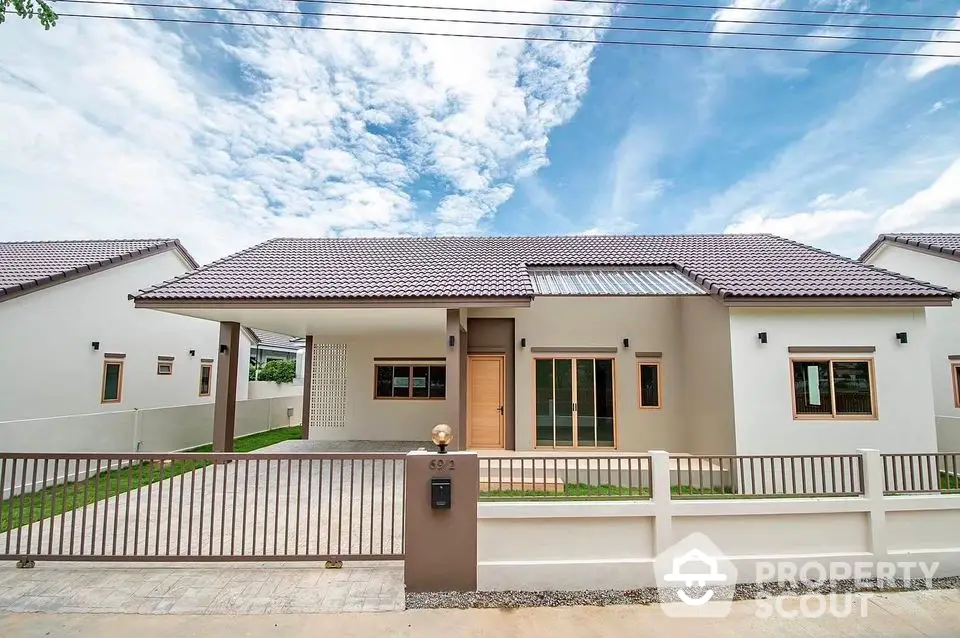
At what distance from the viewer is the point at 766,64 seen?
12.2 metres

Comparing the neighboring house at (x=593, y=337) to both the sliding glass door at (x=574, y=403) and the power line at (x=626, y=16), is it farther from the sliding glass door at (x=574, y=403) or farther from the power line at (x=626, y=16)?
the power line at (x=626, y=16)

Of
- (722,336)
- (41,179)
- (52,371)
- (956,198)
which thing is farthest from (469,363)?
(956,198)

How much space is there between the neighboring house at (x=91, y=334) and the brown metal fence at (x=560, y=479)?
9943mm

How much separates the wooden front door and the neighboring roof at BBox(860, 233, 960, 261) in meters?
11.4

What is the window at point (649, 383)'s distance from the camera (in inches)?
419

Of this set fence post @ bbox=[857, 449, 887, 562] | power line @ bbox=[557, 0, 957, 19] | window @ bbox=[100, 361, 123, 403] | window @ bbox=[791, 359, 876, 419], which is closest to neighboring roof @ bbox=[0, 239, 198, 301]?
window @ bbox=[100, 361, 123, 403]

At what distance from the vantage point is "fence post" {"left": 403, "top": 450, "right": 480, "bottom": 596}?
14.2ft

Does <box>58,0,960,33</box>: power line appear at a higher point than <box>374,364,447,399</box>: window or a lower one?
higher

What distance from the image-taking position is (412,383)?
1323 centimetres

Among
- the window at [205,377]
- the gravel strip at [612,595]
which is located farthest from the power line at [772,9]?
the window at [205,377]

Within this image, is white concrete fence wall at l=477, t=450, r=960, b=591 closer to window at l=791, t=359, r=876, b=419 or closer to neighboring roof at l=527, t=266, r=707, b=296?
window at l=791, t=359, r=876, b=419

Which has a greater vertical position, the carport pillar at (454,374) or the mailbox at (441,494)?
the carport pillar at (454,374)

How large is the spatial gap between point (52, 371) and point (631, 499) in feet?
40.8

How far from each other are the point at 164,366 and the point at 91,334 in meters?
2.66
